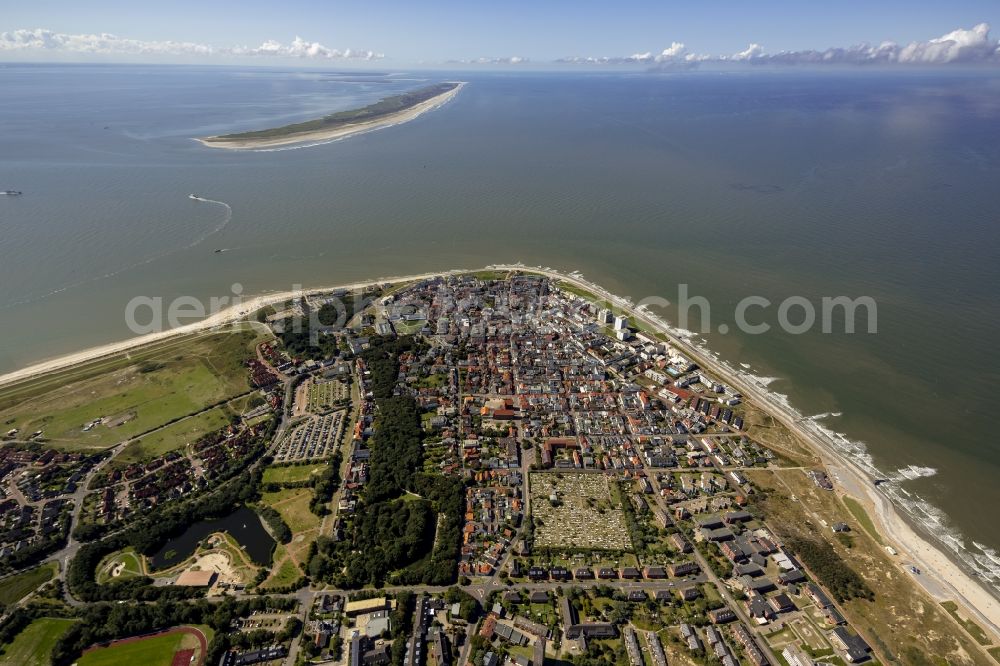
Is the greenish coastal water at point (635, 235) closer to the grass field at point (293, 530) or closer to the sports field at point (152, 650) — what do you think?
the grass field at point (293, 530)

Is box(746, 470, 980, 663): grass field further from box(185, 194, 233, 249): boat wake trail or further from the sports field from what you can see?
box(185, 194, 233, 249): boat wake trail

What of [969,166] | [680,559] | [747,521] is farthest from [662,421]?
[969,166]

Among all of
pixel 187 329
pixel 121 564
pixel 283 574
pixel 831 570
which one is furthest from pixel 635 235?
pixel 121 564

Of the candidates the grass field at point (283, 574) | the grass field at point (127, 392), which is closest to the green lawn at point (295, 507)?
the grass field at point (283, 574)

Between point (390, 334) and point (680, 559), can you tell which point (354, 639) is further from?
point (390, 334)

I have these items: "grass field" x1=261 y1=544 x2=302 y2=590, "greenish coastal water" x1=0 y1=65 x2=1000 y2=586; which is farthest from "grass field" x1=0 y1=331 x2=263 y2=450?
"grass field" x1=261 y1=544 x2=302 y2=590

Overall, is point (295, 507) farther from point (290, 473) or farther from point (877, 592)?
point (877, 592)
